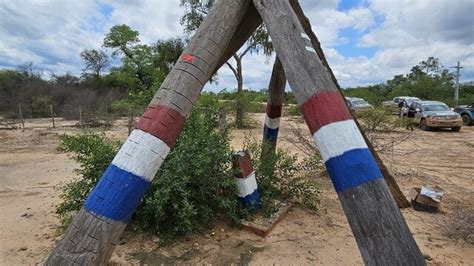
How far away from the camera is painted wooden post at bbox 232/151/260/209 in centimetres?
343

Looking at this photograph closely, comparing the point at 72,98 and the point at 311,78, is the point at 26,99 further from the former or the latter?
the point at 311,78

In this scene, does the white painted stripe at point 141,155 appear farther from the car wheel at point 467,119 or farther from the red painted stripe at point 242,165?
the car wheel at point 467,119

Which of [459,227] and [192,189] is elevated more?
[192,189]

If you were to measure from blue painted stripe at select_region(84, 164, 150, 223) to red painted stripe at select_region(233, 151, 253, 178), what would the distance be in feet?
6.15

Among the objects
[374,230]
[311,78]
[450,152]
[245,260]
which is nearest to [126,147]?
[311,78]

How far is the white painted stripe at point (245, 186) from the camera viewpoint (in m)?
3.43

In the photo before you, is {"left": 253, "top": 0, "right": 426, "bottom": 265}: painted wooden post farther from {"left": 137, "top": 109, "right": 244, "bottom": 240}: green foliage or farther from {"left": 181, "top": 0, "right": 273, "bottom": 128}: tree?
{"left": 181, "top": 0, "right": 273, "bottom": 128}: tree

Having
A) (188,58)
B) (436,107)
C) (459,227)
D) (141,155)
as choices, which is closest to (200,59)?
(188,58)

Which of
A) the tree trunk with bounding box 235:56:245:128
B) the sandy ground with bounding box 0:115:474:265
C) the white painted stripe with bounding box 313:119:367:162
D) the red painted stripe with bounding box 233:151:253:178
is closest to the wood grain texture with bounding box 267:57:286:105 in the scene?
the red painted stripe with bounding box 233:151:253:178

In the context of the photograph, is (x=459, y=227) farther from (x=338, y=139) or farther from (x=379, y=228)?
(x=338, y=139)

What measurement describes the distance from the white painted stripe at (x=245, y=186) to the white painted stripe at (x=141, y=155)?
1.85 meters

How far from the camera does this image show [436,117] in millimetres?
15352

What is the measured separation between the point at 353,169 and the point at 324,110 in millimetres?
326

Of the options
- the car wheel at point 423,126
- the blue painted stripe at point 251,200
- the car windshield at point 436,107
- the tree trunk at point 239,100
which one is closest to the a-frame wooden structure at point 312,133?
the blue painted stripe at point 251,200
